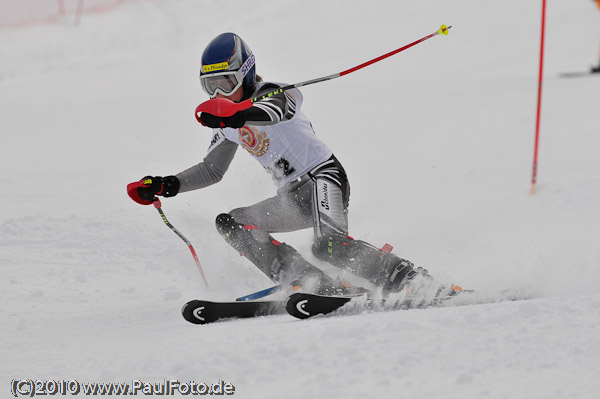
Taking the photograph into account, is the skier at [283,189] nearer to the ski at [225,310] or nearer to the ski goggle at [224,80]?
the ski goggle at [224,80]

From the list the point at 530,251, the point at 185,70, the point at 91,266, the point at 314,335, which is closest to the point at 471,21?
the point at 185,70

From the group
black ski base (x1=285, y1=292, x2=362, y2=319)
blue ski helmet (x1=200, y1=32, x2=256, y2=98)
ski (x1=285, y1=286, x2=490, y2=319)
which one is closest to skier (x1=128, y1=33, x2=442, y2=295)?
blue ski helmet (x1=200, y1=32, x2=256, y2=98)

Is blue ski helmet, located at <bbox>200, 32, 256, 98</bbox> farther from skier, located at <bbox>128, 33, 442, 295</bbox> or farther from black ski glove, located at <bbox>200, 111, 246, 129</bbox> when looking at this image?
black ski glove, located at <bbox>200, 111, 246, 129</bbox>

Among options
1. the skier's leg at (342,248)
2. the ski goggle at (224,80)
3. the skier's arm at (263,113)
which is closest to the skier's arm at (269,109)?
the skier's arm at (263,113)

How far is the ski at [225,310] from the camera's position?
3.23 metres

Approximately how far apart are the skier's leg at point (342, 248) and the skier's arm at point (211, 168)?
604 millimetres

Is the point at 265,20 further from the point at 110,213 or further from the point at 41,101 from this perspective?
the point at 110,213

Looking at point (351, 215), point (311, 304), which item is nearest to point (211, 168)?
point (311, 304)

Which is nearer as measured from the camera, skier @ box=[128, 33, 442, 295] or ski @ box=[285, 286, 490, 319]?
ski @ box=[285, 286, 490, 319]

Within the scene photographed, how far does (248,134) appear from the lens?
12.5ft

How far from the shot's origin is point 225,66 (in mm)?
3555

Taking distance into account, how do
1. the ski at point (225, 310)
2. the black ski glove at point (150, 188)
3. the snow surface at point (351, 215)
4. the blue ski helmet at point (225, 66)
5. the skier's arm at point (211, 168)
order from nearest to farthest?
1. the snow surface at point (351, 215)
2. the ski at point (225, 310)
3. the blue ski helmet at point (225, 66)
4. the black ski glove at point (150, 188)
5. the skier's arm at point (211, 168)

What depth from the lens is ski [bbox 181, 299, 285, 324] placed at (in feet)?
10.6

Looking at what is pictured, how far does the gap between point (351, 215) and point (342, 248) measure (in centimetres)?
221
